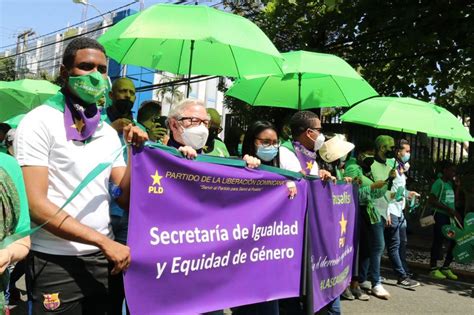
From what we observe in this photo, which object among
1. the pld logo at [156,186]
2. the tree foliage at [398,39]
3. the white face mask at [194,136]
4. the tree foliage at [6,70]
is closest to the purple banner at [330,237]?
the white face mask at [194,136]

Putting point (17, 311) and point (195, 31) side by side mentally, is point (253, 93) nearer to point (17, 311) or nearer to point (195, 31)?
point (195, 31)

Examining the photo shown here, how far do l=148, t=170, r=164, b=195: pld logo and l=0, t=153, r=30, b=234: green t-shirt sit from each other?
74 cm

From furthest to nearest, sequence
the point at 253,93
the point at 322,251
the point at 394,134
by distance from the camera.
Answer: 1. the point at 394,134
2. the point at 253,93
3. the point at 322,251

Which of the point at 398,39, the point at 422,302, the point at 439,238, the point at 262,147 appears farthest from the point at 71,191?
the point at 398,39

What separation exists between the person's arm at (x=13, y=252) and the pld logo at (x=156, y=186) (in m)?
0.75

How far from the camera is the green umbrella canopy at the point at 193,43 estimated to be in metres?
3.47

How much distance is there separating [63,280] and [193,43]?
3.06 m

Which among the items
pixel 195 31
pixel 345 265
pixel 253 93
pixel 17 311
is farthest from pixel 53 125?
pixel 253 93

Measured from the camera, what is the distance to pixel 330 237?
3863 millimetres

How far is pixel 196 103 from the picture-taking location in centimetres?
297

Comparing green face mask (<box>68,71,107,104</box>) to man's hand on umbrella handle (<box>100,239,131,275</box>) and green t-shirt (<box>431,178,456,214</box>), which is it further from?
green t-shirt (<box>431,178,456,214</box>)

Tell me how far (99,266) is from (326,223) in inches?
82.6

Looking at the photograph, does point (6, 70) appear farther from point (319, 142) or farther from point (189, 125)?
point (189, 125)

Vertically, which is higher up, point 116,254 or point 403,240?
point 116,254
